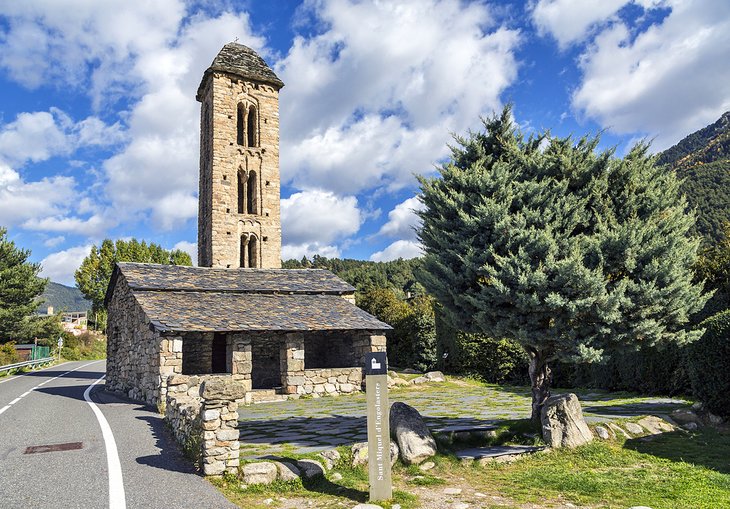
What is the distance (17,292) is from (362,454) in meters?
38.4

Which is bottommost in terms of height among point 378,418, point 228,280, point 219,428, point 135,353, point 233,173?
point 219,428

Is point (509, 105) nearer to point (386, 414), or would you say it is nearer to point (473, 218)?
point (473, 218)

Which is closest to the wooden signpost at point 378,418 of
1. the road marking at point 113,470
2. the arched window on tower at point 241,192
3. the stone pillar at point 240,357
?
the road marking at point 113,470

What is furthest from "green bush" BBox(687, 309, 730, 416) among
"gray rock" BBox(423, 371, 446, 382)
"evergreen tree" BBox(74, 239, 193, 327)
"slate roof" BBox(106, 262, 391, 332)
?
"evergreen tree" BBox(74, 239, 193, 327)

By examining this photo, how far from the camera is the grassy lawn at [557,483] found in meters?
5.80

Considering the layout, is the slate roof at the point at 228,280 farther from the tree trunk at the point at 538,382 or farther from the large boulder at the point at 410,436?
the tree trunk at the point at 538,382

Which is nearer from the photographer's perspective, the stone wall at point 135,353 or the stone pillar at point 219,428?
the stone pillar at point 219,428

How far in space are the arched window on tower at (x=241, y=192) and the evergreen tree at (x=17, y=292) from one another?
19.7m

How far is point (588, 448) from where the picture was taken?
7.97 meters

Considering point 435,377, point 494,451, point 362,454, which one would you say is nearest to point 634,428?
point 494,451

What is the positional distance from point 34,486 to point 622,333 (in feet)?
27.9

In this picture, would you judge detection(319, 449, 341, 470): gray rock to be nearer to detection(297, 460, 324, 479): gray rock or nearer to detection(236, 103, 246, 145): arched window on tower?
detection(297, 460, 324, 479): gray rock

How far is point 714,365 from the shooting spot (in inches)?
376

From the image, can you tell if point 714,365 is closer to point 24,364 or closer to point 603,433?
point 603,433
